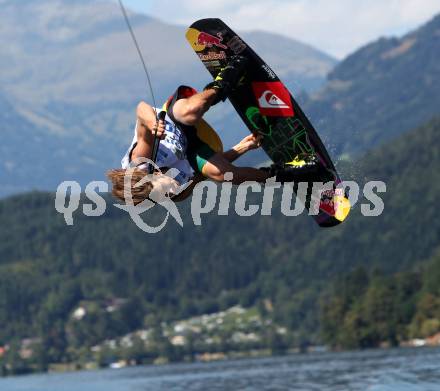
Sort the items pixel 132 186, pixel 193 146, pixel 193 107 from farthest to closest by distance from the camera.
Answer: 1. pixel 193 146
2. pixel 193 107
3. pixel 132 186

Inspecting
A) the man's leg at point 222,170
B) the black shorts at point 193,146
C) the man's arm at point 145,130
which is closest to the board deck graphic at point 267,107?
the man's leg at point 222,170

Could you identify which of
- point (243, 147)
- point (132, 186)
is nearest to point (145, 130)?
point (132, 186)

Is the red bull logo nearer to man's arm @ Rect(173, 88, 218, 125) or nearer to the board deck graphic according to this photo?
the board deck graphic

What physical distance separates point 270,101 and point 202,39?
4.26 ft

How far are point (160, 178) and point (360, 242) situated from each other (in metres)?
168

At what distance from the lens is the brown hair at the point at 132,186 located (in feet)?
48.3

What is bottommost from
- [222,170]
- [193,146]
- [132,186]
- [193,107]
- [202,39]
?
[132,186]

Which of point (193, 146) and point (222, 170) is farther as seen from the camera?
point (193, 146)

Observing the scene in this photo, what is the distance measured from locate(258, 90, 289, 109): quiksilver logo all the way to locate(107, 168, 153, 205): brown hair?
115 inches

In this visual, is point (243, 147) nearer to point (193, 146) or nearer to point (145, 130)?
point (193, 146)

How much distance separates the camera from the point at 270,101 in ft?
56.1

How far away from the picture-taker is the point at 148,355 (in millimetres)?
152500

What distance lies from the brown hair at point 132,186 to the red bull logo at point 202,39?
285 cm

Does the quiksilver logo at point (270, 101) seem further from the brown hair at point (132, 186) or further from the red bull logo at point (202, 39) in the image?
the brown hair at point (132, 186)
